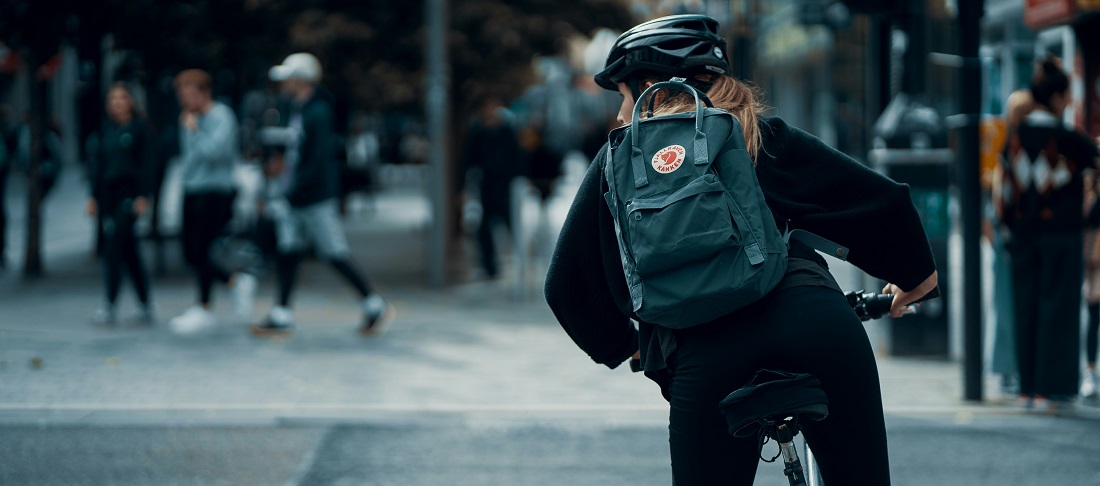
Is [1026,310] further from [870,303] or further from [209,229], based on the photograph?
[209,229]

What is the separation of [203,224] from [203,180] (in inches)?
12.0

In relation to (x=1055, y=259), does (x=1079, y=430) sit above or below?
below

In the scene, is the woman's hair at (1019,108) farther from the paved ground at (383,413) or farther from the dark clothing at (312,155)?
the dark clothing at (312,155)

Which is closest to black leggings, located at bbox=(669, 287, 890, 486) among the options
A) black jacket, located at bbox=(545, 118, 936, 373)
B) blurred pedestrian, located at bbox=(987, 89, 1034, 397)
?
black jacket, located at bbox=(545, 118, 936, 373)

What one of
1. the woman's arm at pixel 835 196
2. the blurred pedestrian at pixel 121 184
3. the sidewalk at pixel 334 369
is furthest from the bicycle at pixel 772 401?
the blurred pedestrian at pixel 121 184

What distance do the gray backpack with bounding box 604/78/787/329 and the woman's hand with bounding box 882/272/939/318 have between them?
0.46m

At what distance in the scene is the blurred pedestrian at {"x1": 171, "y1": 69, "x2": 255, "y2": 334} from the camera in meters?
9.60

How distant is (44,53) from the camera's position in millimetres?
12898

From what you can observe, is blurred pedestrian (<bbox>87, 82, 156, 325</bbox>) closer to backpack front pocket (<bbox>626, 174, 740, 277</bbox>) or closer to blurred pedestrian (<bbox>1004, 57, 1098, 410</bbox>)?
blurred pedestrian (<bbox>1004, 57, 1098, 410</bbox>)

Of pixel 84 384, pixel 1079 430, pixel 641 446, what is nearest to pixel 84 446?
pixel 84 384

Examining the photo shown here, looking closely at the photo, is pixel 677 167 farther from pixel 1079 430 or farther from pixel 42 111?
pixel 42 111

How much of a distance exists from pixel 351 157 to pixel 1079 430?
19.9 meters

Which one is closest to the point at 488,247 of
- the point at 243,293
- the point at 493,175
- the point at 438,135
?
the point at 493,175

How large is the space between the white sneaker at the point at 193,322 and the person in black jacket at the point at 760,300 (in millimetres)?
7017
